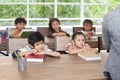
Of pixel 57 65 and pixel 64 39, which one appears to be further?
pixel 64 39

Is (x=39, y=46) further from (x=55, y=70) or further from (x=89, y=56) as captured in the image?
(x=55, y=70)

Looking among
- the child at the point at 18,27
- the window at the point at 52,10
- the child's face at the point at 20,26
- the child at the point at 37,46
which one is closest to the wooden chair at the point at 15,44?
the child at the point at 37,46

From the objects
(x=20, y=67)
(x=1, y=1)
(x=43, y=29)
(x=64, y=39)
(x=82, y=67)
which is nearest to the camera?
(x=20, y=67)

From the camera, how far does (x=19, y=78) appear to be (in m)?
2.06

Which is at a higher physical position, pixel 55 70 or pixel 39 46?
pixel 39 46

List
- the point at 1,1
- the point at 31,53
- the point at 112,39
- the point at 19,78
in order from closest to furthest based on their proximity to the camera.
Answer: the point at 112,39
the point at 19,78
the point at 31,53
the point at 1,1

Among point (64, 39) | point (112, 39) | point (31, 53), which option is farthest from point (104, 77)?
point (64, 39)

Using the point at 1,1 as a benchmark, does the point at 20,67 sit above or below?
below

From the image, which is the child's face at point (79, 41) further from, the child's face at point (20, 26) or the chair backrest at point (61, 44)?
the child's face at point (20, 26)

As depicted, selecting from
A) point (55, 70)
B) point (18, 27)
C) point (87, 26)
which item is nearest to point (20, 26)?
point (18, 27)

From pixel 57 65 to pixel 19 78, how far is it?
0.49m

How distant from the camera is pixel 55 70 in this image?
2.30 metres

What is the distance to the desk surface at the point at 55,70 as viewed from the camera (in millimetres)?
2111

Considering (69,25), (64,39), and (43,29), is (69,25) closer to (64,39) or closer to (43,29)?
(43,29)
